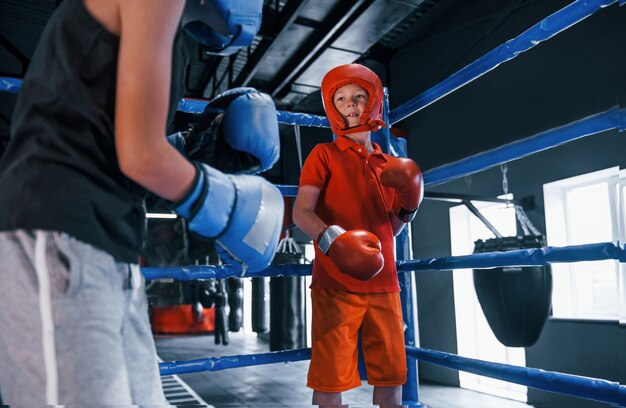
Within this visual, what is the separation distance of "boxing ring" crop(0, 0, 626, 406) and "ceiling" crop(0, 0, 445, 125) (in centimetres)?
207

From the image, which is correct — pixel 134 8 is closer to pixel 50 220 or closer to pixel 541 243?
pixel 50 220

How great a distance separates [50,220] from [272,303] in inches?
193

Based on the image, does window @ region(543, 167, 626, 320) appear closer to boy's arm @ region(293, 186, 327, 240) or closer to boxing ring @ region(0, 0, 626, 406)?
boxing ring @ region(0, 0, 626, 406)

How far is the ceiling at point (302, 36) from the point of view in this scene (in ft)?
11.9

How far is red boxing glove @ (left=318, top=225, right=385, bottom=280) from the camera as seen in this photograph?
3.99 ft

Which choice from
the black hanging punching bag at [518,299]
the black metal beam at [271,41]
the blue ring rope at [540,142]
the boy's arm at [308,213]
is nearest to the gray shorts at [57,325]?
the boy's arm at [308,213]

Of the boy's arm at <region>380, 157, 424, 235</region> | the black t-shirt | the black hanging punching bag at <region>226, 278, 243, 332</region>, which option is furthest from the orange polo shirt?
the black hanging punching bag at <region>226, 278, 243, 332</region>

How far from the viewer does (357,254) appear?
1.22m

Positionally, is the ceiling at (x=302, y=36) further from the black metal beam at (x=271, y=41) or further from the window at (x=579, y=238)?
the window at (x=579, y=238)

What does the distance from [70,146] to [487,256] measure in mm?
1035

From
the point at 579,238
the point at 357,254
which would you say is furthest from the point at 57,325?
the point at 579,238

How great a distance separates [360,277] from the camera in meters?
1.24

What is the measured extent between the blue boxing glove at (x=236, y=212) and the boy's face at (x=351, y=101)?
89 centimetres

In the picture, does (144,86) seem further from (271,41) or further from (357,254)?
(271,41)
